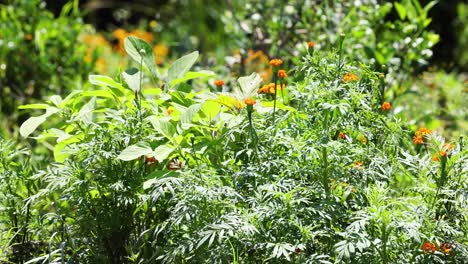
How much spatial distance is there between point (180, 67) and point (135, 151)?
532mm

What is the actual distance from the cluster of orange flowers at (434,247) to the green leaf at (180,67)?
3.61 ft

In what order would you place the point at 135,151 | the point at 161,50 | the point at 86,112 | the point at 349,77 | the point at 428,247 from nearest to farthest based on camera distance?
the point at 428,247 < the point at 135,151 < the point at 349,77 < the point at 86,112 < the point at 161,50

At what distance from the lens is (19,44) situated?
4.88 m

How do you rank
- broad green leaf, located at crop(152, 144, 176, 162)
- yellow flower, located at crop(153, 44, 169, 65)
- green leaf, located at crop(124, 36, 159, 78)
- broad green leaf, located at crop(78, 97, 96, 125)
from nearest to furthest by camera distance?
broad green leaf, located at crop(152, 144, 176, 162) → broad green leaf, located at crop(78, 97, 96, 125) → green leaf, located at crop(124, 36, 159, 78) → yellow flower, located at crop(153, 44, 169, 65)

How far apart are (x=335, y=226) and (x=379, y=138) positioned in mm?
390

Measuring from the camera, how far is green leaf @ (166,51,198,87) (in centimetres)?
270

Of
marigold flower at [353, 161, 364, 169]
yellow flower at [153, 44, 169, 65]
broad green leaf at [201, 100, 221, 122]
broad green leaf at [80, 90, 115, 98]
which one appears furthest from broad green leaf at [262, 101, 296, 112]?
yellow flower at [153, 44, 169, 65]

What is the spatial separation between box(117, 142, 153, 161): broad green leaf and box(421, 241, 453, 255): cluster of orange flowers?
90 centimetres

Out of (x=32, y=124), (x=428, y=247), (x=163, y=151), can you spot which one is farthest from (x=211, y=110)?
(x=428, y=247)

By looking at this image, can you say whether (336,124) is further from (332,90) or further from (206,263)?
(206,263)

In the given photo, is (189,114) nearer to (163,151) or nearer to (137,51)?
(163,151)

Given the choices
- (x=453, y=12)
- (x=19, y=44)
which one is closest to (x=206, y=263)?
(x=19, y=44)

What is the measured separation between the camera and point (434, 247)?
6.92ft

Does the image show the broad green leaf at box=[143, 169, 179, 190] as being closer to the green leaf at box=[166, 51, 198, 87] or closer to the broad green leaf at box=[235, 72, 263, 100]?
the broad green leaf at box=[235, 72, 263, 100]
